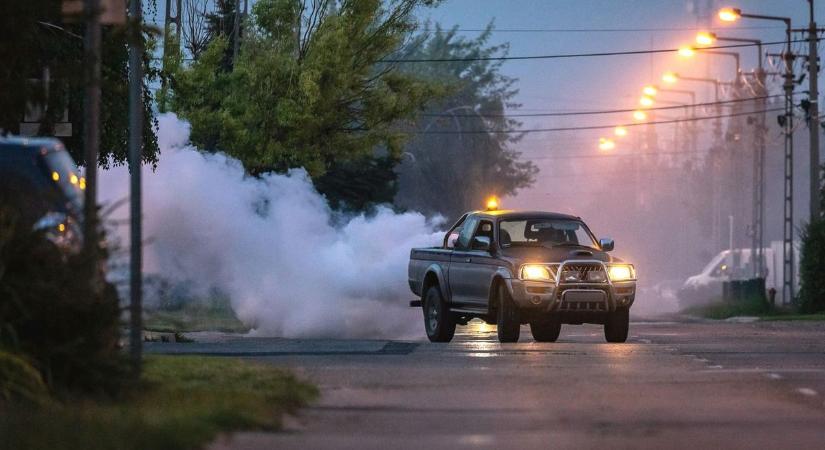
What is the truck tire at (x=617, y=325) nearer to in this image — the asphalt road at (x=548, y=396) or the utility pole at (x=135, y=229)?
the asphalt road at (x=548, y=396)

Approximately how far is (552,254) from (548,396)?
9.62 metres

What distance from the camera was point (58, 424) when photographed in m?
10.1

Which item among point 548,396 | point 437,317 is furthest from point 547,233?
point 548,396

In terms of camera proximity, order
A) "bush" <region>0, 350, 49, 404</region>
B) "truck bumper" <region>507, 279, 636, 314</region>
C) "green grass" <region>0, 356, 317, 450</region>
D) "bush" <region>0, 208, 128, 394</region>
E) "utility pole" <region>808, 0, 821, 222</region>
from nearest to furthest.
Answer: "green grass" <region>0, 356, 317, 450</region>, "bush" <region>0, 350, 49, 404</region>, "bush" <region>0, 208, 128, 394</region>, "truck bumper" <region>507, 279, 636, 314</region>, "utility pole" <region>808, 0, 821, 222</region>

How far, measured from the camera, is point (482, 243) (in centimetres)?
2412

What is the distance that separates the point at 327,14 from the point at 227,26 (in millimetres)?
8327

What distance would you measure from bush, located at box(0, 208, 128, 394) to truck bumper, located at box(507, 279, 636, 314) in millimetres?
11307

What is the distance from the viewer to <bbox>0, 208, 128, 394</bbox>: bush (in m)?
12.0

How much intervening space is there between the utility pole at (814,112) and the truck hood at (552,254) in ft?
81.3

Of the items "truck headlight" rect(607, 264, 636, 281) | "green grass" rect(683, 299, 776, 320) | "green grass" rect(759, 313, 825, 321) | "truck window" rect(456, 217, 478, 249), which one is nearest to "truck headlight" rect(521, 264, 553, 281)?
"truck headlight" rect(607, 264, 636, 281)

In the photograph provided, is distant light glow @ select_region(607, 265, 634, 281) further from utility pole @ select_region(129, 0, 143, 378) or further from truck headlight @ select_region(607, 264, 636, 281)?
utility pole @ select_region(129, 0, 143, 378)

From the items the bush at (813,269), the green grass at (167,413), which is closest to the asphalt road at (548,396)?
the green grass at (167,413)

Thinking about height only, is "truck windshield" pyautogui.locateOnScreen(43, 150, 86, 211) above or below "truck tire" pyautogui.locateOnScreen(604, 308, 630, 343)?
above

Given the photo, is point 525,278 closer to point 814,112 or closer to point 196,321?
point 196,321
